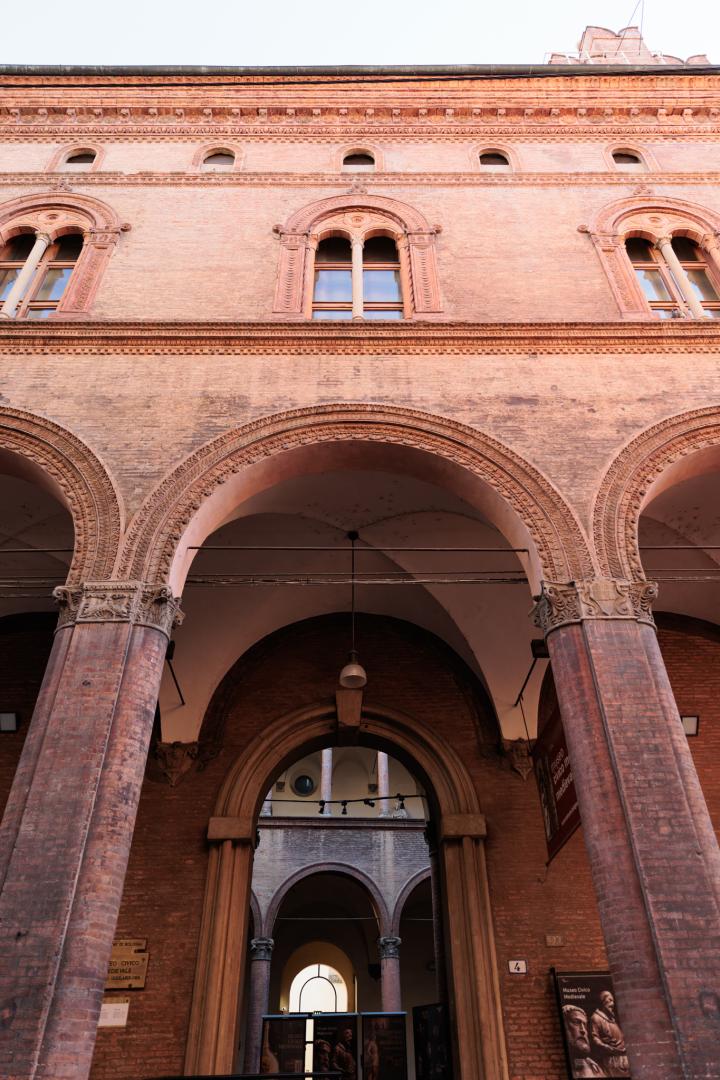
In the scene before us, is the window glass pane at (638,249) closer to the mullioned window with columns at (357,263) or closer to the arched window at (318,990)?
the mullioned window with columns at (357,263)

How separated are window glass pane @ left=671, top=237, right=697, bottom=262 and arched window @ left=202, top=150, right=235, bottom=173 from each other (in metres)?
6.92

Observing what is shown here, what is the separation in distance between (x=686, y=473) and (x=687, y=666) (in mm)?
4085

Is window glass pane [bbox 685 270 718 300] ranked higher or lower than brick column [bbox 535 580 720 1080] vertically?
higher

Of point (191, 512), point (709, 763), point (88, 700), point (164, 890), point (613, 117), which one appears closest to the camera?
point (88, 700)

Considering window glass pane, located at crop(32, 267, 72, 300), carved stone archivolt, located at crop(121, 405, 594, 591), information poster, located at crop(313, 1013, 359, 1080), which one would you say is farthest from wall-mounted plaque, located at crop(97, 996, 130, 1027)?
window glass pane, located at crop(32, 267, 72, 300)

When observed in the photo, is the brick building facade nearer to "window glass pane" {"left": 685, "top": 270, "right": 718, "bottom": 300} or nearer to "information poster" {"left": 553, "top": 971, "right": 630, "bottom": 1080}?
"window glass pane" {"left": 685, "top": 270, "right": 718, "bottom": 300}

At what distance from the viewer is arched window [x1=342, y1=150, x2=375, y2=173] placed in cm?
1177

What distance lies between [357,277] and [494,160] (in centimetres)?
414

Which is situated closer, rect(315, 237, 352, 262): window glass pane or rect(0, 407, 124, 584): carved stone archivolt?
rect(0, 407, 124, 584): carved stone archivolt

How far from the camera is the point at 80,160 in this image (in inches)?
471

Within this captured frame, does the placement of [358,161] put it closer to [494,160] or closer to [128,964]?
[494,160]

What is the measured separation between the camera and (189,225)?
1042 centimetres

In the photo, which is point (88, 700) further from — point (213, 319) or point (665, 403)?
point (665, 403)

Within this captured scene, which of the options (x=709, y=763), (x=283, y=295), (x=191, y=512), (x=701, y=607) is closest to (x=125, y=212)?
(x=283, y=295)
